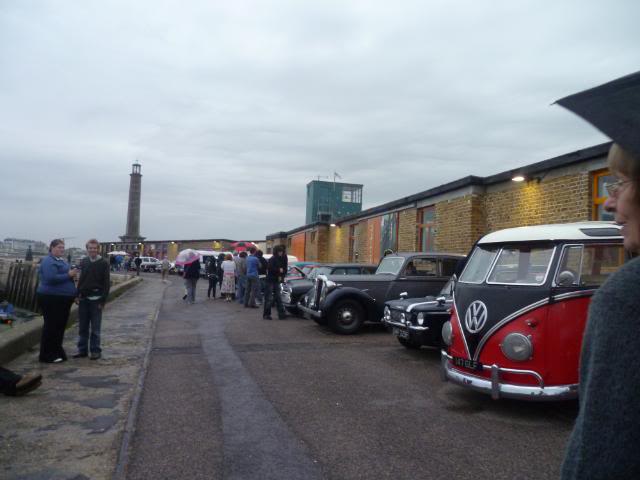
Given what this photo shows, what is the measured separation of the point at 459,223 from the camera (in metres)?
16.4

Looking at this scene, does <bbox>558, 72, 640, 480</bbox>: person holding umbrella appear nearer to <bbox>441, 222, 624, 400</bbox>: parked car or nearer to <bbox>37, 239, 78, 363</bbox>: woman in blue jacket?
<bbox>441, 222, 624, 400</bbox>: parked car

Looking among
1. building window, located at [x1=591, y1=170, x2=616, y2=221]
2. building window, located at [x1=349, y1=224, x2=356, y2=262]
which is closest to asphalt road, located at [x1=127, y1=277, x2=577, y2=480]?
building window, located at [x1=591, y1=170, x2=616, y2=221]

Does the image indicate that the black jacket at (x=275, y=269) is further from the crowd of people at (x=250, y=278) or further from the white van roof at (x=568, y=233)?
the white van roof at (x=568, y=233)

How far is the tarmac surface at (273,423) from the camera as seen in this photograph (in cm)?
425

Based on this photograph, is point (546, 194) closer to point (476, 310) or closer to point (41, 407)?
point (476, 310)

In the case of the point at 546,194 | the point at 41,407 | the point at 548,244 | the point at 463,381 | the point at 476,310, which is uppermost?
the point at 546,194

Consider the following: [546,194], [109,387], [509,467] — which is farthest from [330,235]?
[509,467]

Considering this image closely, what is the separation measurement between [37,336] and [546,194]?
11206 mm

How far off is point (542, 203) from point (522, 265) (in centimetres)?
793

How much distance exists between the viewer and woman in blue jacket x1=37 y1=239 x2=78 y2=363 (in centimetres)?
753

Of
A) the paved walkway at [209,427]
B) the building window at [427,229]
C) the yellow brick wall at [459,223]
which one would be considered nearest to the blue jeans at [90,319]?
the paved walkway at [209,427]

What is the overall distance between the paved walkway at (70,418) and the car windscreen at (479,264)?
412 cm

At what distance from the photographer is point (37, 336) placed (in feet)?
29.7

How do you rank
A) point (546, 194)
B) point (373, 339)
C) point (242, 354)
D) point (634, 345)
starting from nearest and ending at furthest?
1. point (634, 345)
2. point (242, 354)
3. point (373, 339)
4. point (546, 194)
